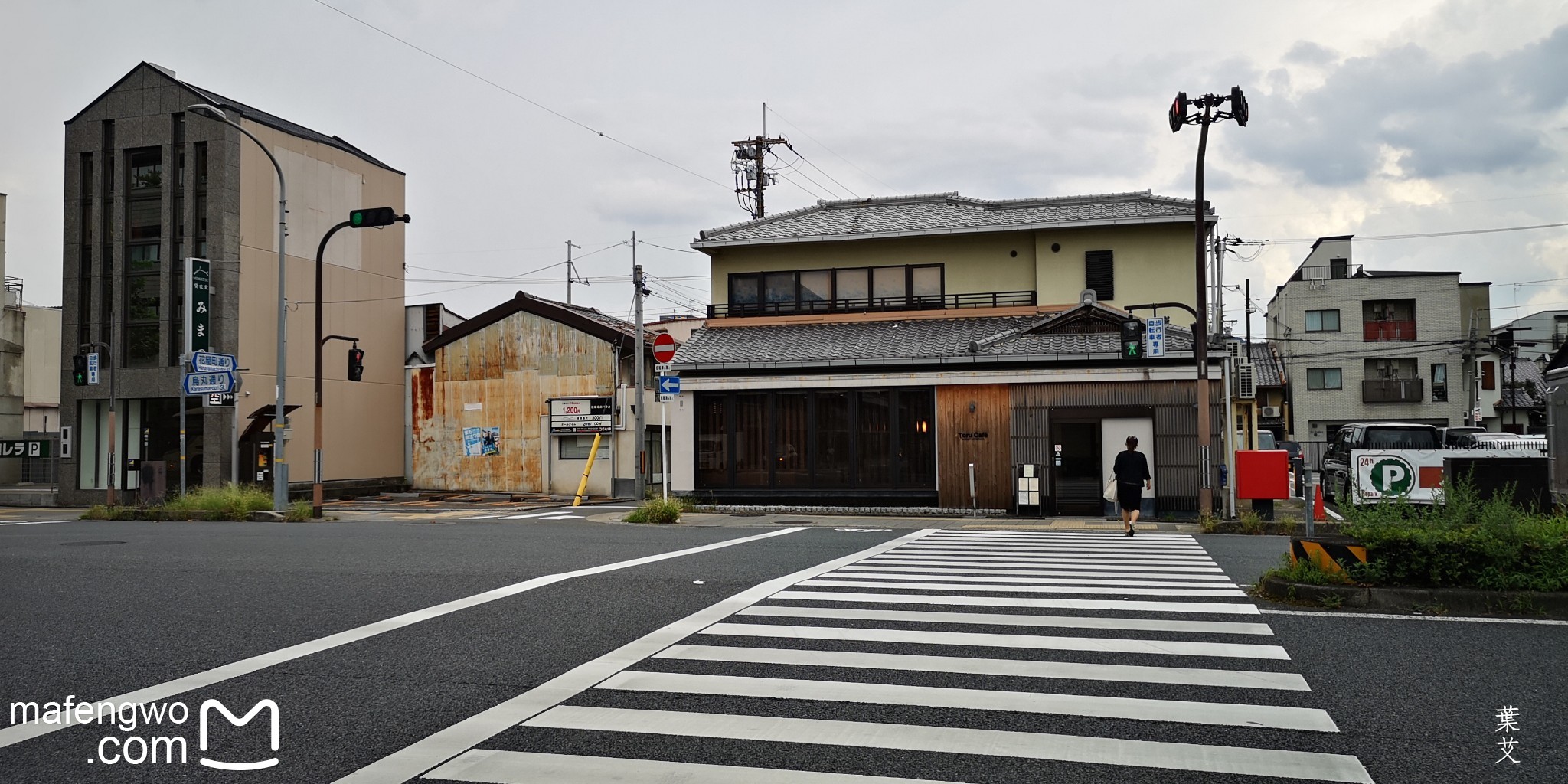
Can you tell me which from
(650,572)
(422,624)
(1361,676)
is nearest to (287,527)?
(650,572)

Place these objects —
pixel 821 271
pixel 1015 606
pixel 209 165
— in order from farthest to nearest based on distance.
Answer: pixel 209 165
pixel 821 271
pixel 1015 606

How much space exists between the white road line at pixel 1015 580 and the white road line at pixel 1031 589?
10.2 inches

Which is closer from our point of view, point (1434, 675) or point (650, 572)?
point (1434, 675)

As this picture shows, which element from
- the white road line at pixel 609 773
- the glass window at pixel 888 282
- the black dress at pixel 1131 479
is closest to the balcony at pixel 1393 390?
the glass window at pixel 888 282

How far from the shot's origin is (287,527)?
64.7 feet

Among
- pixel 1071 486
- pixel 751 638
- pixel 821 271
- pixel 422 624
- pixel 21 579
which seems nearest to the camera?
pixel 751 638

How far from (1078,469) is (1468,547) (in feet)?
50.7

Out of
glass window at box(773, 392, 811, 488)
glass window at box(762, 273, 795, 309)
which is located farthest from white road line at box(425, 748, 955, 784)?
glass window at box(762, 273, 795, 309)

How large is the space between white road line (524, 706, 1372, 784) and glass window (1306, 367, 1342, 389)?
4977cm

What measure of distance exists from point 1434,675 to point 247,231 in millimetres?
36258

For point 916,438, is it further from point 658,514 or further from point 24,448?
point 24,448

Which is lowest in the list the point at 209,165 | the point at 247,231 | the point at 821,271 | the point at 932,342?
the point at 932,342

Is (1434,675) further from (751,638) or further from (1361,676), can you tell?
(751,638)

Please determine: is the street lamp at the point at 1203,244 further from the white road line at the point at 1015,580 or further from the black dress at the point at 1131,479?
the white road line at the point at 1015,580
